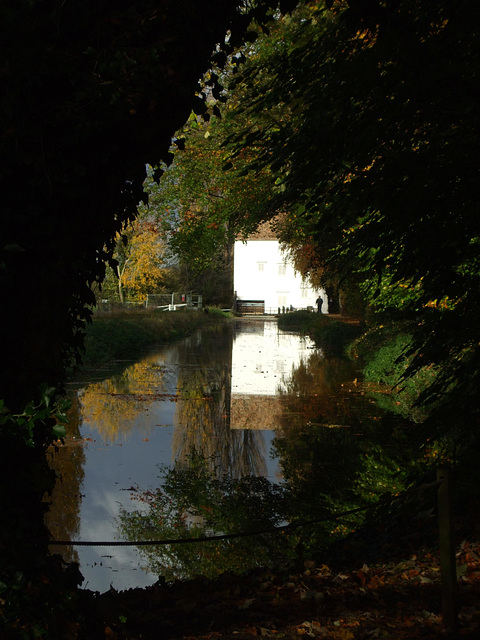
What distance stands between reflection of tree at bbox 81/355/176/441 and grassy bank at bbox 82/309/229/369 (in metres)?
1.43

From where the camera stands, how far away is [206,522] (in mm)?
7598

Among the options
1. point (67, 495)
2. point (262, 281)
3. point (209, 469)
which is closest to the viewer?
point (67, 495)

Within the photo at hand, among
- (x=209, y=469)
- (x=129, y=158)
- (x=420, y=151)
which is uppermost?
(x=420, y=151)

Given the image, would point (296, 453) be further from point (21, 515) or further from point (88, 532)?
point (21, 515)

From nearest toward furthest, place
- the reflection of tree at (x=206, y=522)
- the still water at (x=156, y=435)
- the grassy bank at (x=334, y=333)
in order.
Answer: the reflection of tree at (x=206, y=522) → the still water at (x=156, y=435) → the grassy bank at (x=334, y=333)

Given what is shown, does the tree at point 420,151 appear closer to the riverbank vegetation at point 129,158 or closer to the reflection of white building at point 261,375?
the riverbank vegetation at point 129,158

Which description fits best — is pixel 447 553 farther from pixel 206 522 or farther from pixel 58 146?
pixel 206 522

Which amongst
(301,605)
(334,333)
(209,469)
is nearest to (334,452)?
(209,469)

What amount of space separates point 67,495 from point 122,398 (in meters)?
7.42

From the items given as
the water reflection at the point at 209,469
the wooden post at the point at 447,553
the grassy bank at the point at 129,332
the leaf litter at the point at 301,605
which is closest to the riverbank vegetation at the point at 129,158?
the leaf litter at the point at 301,605

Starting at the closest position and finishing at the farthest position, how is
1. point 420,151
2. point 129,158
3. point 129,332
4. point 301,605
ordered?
1. point 129,158
2. point 301,605
3. point 420,151
4. point 129,332

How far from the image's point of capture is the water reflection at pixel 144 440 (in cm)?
738

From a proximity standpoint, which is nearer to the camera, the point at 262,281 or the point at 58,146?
the point at 58,146

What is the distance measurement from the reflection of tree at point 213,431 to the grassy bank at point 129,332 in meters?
3.06
